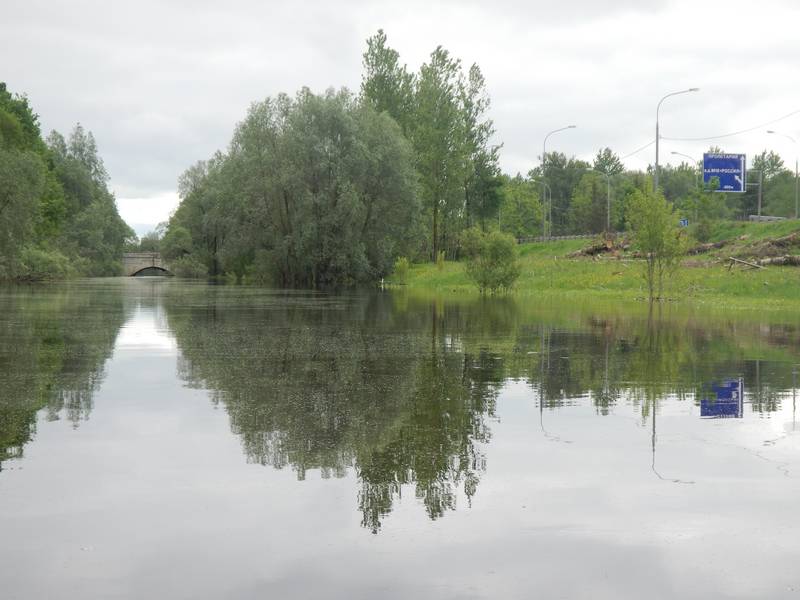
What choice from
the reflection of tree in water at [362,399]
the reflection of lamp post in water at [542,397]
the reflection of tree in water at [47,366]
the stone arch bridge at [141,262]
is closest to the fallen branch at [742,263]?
the reflection of tree in water at [362,399]

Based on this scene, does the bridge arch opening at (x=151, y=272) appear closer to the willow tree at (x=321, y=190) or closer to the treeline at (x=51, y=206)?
the treeline at (x=51, y=206)

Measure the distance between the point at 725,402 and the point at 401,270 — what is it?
183ft

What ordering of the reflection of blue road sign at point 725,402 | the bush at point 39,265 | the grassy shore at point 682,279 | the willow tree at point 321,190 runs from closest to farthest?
the reflection of blue road sign at point 725,402
the grassy shore at point 682,279
the willow tree at point 321,190
the bush at point 39,265

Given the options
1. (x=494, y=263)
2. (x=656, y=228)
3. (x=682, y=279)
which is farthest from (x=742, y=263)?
(x=494, y=263)

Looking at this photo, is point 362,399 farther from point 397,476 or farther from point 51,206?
point 51,206

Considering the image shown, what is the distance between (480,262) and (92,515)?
41730 millimetres

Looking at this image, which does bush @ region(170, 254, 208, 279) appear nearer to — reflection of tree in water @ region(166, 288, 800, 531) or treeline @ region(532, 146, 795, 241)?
treeline @ region(532, 146, 795, 241)

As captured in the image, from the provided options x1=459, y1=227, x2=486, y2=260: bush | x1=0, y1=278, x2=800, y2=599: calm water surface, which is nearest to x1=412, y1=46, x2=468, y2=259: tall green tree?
x1=459, y1=227, x2=486, y2=260: bush

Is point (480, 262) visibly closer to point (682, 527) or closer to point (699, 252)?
point (699, 252)

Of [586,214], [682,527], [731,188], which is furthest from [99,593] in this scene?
[586,214]

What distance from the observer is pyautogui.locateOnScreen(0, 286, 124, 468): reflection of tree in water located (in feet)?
33.1

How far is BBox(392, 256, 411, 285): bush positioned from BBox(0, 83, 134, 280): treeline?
2642cm

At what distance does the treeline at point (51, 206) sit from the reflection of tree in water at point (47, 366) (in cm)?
3783

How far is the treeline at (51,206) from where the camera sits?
63.4 metres
